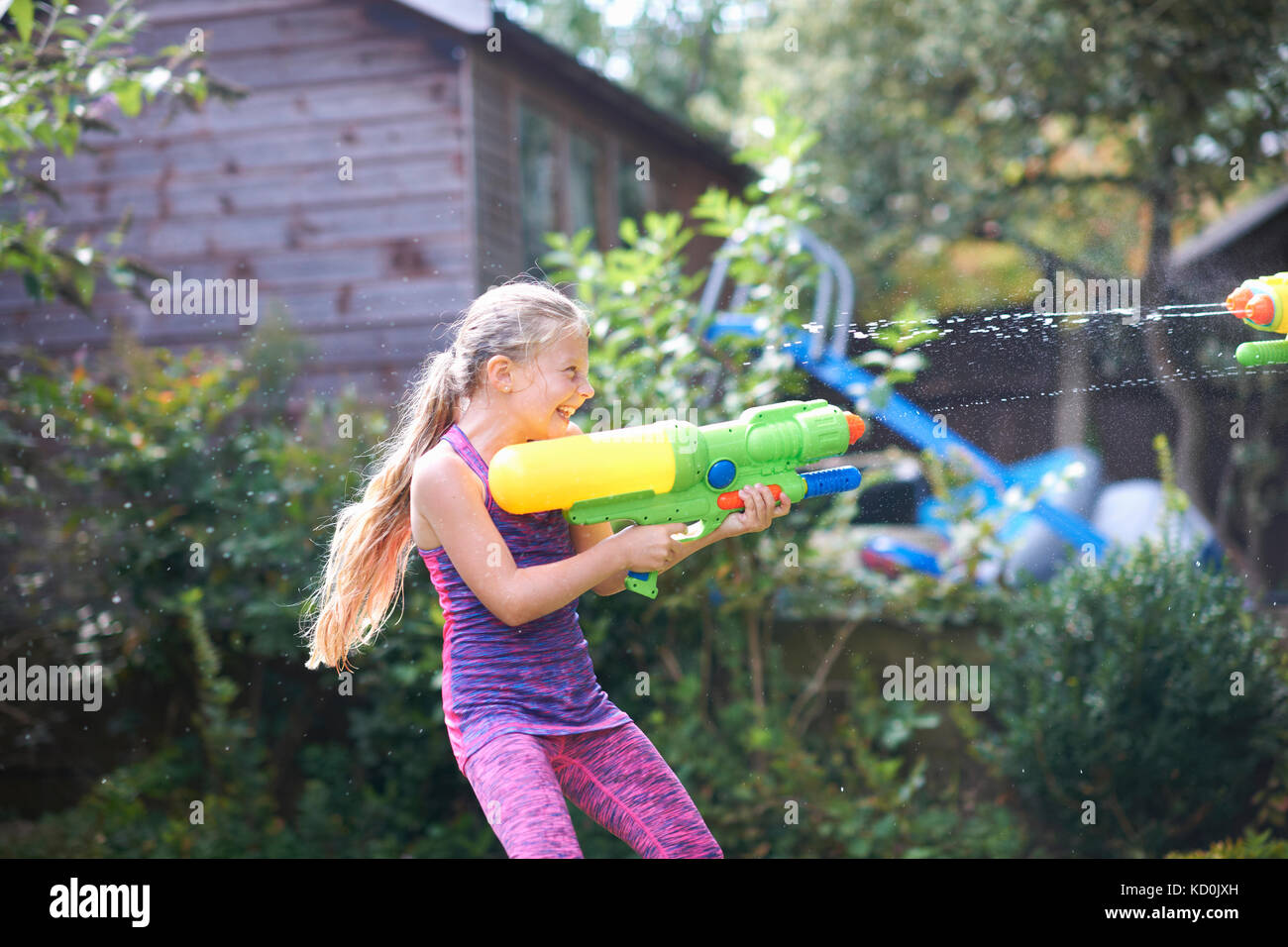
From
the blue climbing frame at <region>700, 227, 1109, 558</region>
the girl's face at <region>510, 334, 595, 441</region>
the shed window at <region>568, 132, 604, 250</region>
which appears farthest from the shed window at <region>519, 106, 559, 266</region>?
the girl's face at <region>510, 334, 595, 441</region>

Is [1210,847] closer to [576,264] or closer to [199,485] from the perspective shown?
[576,264]

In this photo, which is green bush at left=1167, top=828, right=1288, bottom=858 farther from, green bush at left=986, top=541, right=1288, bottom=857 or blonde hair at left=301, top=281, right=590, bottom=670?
blonde hair at left=301, top=281, right=590, bottom=670

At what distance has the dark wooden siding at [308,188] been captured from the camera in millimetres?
6730

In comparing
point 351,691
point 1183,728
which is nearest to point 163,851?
point 351,691

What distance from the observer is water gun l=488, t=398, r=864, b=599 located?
222cm

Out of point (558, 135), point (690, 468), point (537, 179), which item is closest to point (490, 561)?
point (690, 468)

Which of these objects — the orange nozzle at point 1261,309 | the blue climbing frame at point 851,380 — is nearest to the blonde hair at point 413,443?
the orange nozzle at point 1261,309

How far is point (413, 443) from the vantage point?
248cm

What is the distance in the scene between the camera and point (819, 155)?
1248 centimetres

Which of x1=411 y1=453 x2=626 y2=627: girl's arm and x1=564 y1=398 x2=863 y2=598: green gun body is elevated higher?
x1=564 y1=398 x2=863 y2=598: green gun body

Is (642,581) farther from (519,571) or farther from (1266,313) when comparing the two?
(1266,313)

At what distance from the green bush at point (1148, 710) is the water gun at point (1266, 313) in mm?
1612

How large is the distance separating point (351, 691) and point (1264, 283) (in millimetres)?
3537

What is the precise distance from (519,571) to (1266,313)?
1.69m
